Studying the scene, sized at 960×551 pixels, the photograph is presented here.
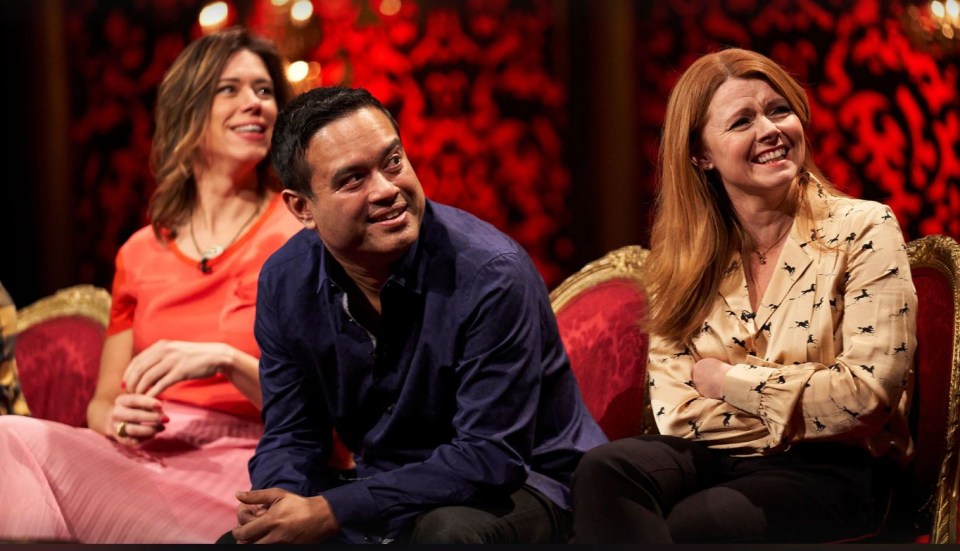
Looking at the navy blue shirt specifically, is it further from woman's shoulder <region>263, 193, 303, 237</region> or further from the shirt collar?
woman's shoulder <region>263, 193, 303, 237</region>

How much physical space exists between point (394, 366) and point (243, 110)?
0.86m

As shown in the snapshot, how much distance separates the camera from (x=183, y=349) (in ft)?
7.48

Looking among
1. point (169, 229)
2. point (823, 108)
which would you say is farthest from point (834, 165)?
point (169, 229)

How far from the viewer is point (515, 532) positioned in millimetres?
1866

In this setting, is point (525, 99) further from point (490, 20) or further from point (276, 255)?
point (276, 255)

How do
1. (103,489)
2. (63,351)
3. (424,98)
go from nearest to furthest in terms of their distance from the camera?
(103,489)
(63,351)
(424,98)

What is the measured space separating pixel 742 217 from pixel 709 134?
172 mm

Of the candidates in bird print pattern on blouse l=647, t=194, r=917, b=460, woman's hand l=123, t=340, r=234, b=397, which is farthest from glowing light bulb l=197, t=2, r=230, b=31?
bird print pattern on blouse l=647, t=194, r=917, b=460

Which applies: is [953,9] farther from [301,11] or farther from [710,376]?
[301,11]

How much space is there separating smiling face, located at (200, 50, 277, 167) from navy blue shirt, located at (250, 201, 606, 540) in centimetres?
46

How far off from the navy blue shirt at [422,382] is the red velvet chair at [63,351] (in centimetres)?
106

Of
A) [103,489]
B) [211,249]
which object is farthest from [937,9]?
[103,489]

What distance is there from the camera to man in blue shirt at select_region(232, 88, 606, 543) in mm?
1873

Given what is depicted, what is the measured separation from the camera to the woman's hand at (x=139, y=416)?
2.28m
